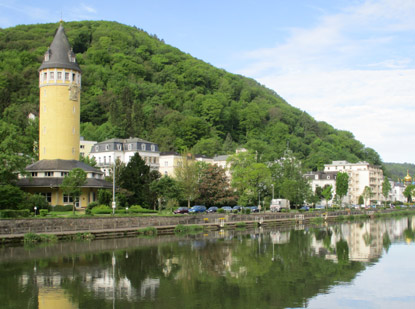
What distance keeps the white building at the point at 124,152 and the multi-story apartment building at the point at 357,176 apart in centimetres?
6510

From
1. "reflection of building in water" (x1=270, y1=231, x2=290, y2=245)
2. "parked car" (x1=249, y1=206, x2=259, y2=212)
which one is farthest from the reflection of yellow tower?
"parked car" (x1=249, y1=206, x2=259, y2=212)

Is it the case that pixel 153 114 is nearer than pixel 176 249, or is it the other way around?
pixel 176 249

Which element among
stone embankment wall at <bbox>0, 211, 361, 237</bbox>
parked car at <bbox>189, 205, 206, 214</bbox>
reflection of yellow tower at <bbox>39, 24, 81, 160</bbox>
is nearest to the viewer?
stone embankment wall at <bbox>0, 211, 361, 237</bbox>

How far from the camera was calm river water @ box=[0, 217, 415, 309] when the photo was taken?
2334 cm

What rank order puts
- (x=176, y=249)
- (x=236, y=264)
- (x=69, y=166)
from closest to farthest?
(x=236, y=264) < (x=176, y=249) < (x=69, y=166)

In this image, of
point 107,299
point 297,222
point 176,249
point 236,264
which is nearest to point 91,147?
point 297,222

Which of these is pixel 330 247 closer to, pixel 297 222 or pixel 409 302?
pixel 409 302

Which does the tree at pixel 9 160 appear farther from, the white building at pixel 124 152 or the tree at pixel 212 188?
the white building at pixel 124 152

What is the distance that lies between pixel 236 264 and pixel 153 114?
353 feet

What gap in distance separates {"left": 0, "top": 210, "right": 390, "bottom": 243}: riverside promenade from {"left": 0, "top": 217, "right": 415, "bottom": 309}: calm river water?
289cm

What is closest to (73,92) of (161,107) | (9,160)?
(9,160)

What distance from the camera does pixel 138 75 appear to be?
178250 mm

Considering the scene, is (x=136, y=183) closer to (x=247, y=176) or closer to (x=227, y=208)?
(x=227, y=208)

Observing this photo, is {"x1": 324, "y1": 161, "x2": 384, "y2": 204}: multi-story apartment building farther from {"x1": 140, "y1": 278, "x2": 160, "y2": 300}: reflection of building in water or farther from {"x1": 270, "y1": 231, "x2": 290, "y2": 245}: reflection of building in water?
{"x1": 140, "y1": 278, "x2": 160, "y2": 300}: reflection of building in water
